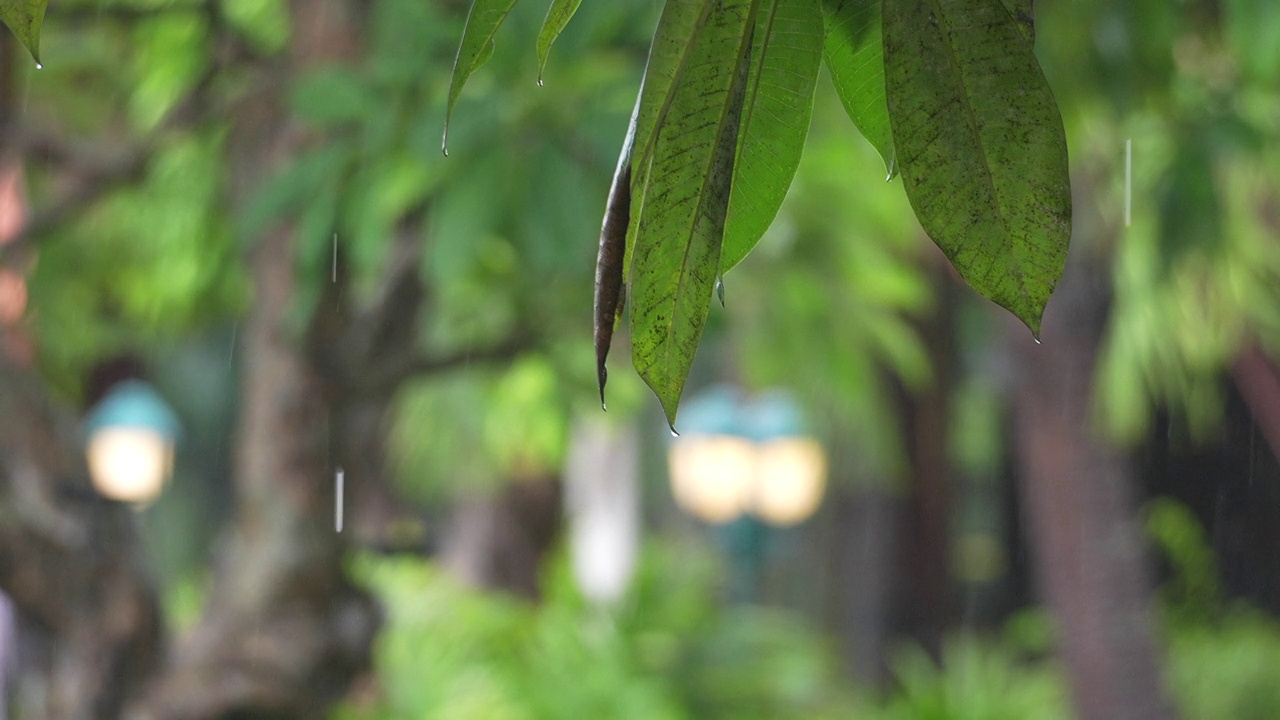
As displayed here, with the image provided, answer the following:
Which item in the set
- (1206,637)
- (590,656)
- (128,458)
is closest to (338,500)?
(590,656)

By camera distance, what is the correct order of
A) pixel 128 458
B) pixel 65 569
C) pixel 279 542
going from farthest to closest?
pixel 128 458 → pixel 279 542 → pixel 65 569

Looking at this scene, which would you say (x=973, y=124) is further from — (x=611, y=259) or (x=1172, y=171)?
(x=1172, y=171)

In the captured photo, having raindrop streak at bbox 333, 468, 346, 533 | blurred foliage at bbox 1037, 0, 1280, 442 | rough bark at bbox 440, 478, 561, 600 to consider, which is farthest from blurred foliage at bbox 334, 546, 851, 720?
raindrop streak at bbox 333, 468, 346, 533

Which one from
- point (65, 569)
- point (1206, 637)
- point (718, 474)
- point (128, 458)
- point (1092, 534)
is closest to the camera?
point (65, 569)

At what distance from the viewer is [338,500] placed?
8.07 feet

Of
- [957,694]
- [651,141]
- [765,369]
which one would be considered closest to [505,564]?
[957,694]

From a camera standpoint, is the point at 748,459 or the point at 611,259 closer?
the point at 611,259

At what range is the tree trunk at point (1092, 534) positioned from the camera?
4.95 metres

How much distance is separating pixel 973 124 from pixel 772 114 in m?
0.07

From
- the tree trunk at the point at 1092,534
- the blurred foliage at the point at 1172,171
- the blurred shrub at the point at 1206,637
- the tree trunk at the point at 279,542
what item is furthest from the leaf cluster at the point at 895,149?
the blurred shrub at the point at 1206,637

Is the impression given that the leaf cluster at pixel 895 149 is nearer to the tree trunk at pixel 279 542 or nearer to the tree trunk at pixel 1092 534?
the tree trunk at pixel 279 542

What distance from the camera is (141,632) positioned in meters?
2.29

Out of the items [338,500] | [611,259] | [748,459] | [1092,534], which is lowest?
[611,259]

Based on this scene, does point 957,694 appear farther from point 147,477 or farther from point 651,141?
point 651,141
